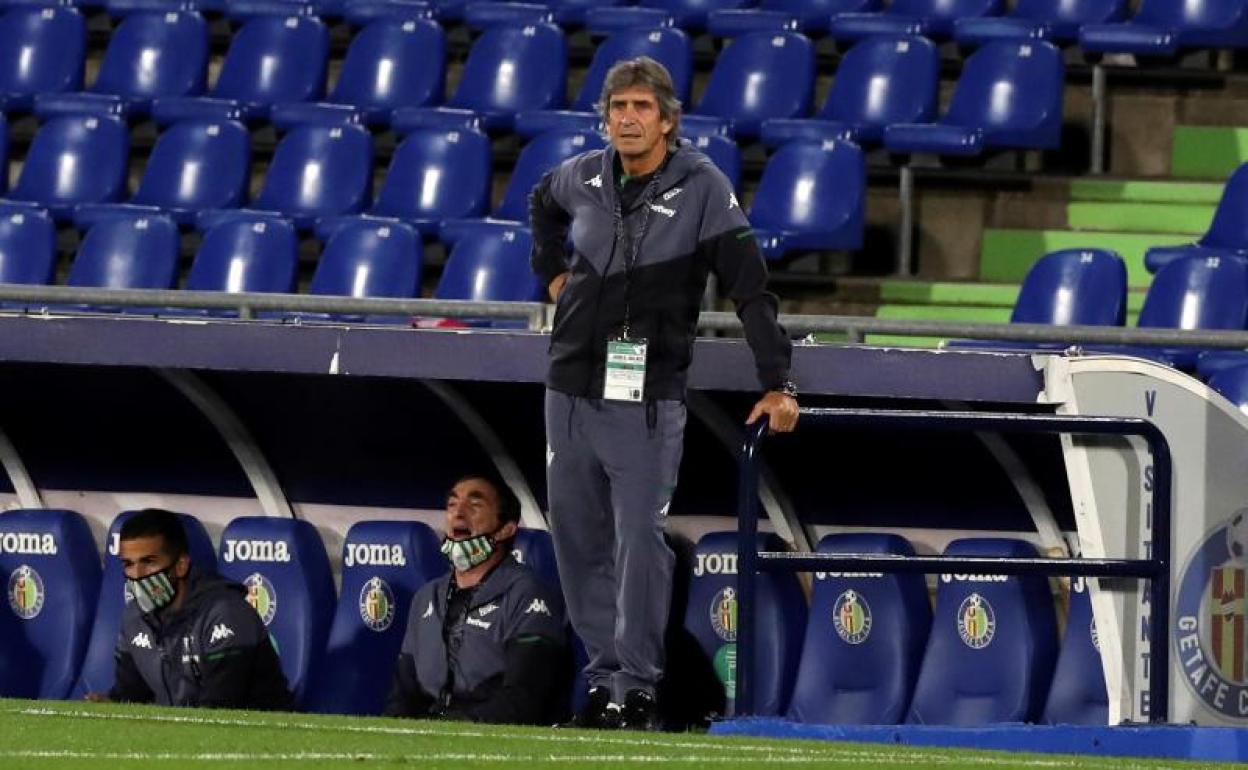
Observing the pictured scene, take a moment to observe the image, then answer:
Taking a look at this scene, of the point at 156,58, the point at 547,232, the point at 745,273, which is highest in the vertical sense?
the point at 156,58

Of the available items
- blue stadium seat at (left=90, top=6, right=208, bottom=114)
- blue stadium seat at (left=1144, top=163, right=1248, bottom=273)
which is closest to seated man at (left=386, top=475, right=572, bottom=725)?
blue stadium seat at (left=1144, top=163, right=1248, bottom=273)

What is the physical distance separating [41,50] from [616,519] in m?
8.41

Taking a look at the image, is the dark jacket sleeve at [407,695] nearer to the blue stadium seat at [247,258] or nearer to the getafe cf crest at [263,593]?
the getafe cf crest at [263,593]

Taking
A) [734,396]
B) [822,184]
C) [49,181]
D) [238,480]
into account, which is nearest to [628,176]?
[734,396]

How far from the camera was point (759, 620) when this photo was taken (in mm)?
7961

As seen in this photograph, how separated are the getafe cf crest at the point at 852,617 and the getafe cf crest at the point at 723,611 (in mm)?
306

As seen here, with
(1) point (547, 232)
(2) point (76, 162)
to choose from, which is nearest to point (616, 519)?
(1) point (547, 232)

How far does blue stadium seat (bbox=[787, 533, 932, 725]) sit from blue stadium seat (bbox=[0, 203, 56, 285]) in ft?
17.3

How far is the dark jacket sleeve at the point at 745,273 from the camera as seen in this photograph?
262 inches

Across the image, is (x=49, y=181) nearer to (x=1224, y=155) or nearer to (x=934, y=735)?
(x=1224, y=155)

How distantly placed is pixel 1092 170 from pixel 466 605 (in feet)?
17.7

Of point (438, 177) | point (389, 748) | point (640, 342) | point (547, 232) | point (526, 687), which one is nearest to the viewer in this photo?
point (389, 748)

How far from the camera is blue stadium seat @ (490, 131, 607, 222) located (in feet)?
39.1

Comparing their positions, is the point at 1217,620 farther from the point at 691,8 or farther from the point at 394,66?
the point at 394,66
